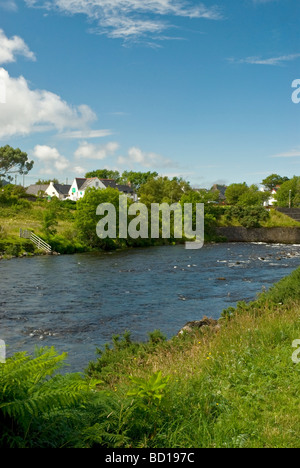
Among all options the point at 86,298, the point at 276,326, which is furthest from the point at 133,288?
the point at 276,326

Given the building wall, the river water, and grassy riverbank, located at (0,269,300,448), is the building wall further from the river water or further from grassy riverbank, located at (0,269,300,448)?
grassy riverbank, located at (0,269,300,448)

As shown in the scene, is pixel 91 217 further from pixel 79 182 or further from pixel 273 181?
pixel 273 181

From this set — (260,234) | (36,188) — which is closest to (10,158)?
(36,188)

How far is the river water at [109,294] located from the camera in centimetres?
1652

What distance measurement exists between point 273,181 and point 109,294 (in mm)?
147797

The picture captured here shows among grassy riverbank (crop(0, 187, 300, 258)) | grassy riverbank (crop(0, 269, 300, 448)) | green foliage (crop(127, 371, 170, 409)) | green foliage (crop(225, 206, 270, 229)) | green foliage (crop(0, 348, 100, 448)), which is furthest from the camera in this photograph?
green foliage (crop(225, 206, 270, 229))

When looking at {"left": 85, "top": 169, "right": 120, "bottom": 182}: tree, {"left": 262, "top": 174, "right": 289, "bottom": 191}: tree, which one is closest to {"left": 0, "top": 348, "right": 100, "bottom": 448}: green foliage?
{"left": 85, "top": 169, "right": 120, "bottom": 182}: tree

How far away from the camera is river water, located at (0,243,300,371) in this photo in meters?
16.5

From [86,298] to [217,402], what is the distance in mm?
18070

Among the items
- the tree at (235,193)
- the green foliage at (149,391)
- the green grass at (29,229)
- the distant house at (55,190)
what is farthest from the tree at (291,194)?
the green foliage at (149,391)

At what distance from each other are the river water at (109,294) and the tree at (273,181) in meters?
126

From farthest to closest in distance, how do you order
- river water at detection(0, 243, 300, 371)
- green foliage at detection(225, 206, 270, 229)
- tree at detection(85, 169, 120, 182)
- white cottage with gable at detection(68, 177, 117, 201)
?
tree at detection(85, 169, 120, 182)
white cottage with gable at detection(68, 177, 117, 201)
green foliage at detection(225, 206, 270, 229)
river water at detection(0, 243, 300, 371)

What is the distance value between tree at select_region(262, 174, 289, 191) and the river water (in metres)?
126

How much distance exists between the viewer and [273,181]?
532 ft
